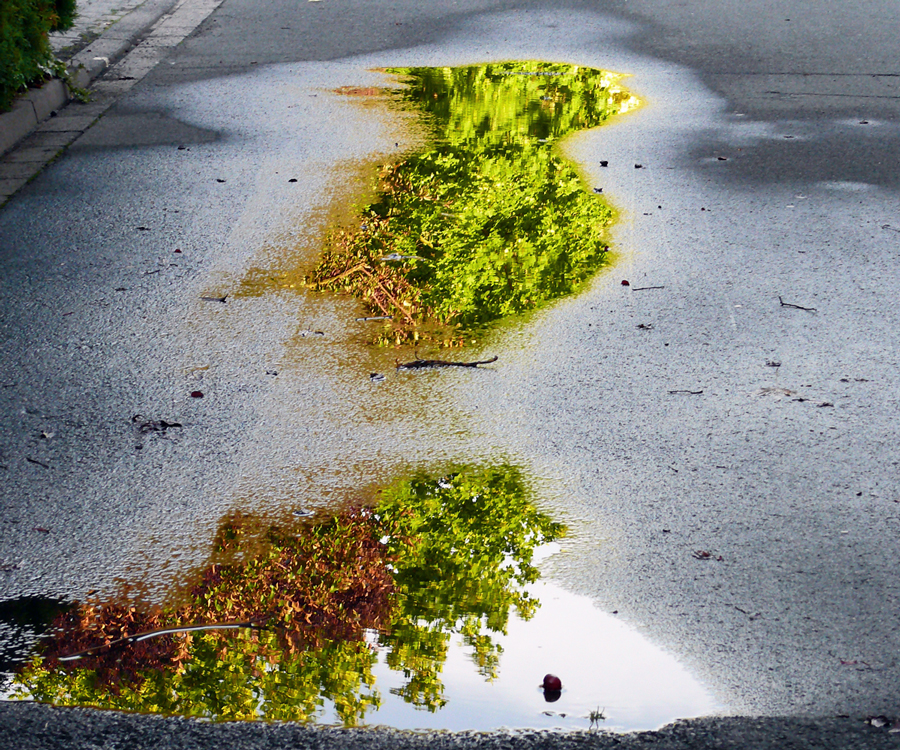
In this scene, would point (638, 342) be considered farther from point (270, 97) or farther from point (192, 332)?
point (270, 97)

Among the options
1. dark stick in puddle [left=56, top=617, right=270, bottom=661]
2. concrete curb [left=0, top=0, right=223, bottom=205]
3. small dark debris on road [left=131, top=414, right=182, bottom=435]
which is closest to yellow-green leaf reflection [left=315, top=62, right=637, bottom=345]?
small dark debris on road [left=131, top=414, right=182, bottom=435]

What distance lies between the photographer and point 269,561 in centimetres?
332

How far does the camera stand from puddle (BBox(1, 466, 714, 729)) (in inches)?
109

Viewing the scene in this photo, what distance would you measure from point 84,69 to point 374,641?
7293 millimetres

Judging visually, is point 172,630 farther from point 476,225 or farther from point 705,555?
point 476,225

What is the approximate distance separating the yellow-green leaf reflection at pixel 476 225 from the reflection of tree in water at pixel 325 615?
1.39 metres

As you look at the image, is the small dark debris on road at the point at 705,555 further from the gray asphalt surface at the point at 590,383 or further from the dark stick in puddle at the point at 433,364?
the dark stick in puddle at the point at 433,364

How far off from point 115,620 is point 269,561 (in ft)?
1.68

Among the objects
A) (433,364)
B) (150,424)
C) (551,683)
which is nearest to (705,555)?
(551,683)

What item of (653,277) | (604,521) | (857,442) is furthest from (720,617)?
(653,277)

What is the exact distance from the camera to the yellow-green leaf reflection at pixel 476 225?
5.01 m

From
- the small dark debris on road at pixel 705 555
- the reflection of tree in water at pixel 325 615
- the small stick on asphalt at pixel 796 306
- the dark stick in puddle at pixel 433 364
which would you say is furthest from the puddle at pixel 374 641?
the small stick on asphalt at pixel 796 306

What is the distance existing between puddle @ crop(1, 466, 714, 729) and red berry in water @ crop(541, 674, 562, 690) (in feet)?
0.08

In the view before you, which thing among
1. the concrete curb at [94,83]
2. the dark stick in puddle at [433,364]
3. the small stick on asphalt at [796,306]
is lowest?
the dark stick in puddle at [433,364]
